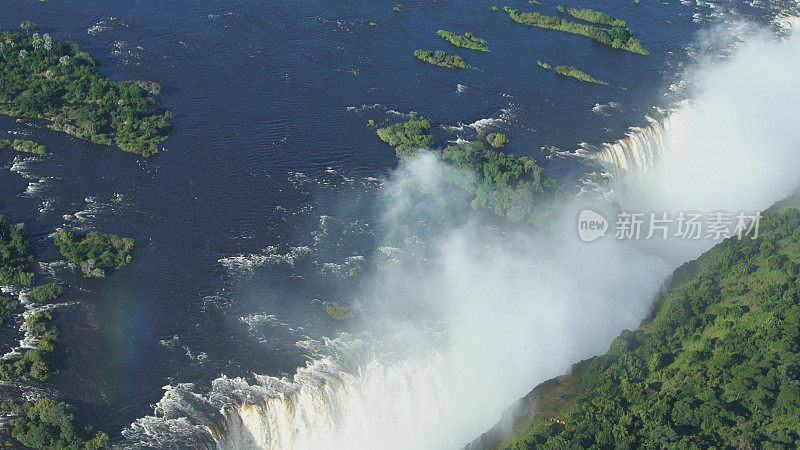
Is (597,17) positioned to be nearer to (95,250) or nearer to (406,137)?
(406,137)

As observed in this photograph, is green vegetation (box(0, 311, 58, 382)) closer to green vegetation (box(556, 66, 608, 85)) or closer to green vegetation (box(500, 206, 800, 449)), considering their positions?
green vegetation (box(500, 206, 800, 449))

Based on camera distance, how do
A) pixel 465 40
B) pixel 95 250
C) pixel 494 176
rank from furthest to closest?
pixel 465 40, pixel 494 176, pixel 95 250

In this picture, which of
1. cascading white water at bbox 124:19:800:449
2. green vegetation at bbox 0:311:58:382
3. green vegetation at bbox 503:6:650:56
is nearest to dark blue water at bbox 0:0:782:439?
green vegetation at bbox 0:311:58:382

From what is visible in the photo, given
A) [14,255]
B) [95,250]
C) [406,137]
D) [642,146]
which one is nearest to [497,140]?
[406,137]

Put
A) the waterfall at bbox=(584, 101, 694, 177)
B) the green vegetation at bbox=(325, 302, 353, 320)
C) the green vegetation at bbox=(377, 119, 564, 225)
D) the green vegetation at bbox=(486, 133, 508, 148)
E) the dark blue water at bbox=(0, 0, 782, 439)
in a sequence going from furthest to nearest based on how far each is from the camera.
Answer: the waterfall at bbox=(584, 101, 694, 177) < the green vegetation at bbox=(486, 133, 508, 148) < the green vegetation at bbox=(377, 119, 564, 225) < the green vegetation at bbox=(325, 302, 353, 320) < the dark blue water at bbox=(0, 0, 782, 439)

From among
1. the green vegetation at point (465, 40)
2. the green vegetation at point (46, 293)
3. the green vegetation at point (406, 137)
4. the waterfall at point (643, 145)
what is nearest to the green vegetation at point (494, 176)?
the green vegetation at point (406, 137)

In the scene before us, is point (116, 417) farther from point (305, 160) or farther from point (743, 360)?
point (743, 360)

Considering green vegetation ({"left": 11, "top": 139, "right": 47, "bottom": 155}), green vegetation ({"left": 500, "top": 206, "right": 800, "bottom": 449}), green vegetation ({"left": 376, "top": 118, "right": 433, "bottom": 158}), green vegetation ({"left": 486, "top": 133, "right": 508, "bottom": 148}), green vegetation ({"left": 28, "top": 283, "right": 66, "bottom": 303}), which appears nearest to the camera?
green vegetation ({"left": 500, "top": 206, "right": 800, "bottom": 449})

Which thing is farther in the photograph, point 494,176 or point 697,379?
point 494,176

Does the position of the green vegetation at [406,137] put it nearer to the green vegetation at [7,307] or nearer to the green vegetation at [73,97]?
the green vegetation at [73,97]
